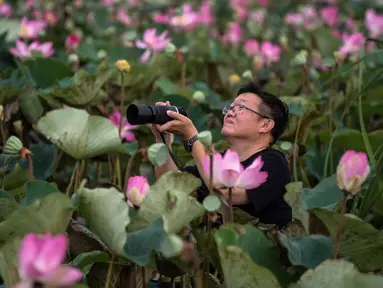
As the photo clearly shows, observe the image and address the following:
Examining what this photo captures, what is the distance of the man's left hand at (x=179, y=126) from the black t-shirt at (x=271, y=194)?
0.13 m

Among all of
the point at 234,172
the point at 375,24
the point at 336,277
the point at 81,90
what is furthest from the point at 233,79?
the point at 336,277

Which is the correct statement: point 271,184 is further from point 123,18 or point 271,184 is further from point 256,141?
point 123,18

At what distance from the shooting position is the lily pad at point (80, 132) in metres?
1.69

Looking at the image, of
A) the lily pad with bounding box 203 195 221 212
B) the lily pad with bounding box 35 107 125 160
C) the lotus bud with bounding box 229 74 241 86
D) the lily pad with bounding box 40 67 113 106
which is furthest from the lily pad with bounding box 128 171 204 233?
the lotus bud with bounding box 229 74 241 86

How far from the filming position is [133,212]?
52.1 inches

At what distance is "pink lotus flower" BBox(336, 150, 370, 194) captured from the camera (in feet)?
3.68

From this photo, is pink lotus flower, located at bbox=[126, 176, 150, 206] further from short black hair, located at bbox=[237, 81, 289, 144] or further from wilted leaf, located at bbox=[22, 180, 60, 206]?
short black hair, located at bbox=[237, 81, 289, 144]

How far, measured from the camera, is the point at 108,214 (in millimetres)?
1185

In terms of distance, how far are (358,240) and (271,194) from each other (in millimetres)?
241

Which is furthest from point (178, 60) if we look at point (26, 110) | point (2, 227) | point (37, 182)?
point (2, 227)

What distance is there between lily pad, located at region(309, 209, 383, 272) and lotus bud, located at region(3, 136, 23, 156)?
0.60m

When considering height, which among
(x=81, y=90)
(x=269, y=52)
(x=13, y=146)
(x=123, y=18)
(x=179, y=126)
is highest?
(x=179, y=126)

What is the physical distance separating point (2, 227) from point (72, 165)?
35.3 inches

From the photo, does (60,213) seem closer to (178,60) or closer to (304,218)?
(304,218)
